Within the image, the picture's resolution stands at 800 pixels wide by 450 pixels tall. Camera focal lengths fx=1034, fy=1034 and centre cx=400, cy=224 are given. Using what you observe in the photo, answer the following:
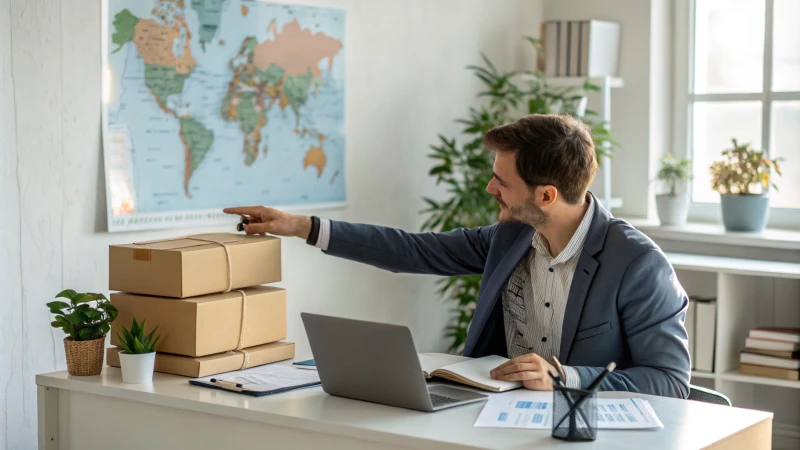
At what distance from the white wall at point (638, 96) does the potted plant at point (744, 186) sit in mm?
457

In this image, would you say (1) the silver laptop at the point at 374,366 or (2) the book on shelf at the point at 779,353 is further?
(2) the book on shelf at the point at 779,353

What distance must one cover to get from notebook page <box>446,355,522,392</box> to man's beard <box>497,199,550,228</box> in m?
0.35

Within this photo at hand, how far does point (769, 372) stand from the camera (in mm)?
3969

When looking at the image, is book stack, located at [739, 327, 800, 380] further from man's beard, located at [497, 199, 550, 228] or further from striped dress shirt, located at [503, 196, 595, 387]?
man's beard, located at [497, 199, 550, 228]

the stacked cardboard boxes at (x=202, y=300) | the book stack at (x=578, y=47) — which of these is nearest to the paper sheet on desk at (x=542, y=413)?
the stacked cardboard boxes at (x=202, y=300)

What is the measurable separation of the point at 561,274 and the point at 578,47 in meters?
2.16

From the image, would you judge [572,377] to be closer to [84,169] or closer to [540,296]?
[540,296]

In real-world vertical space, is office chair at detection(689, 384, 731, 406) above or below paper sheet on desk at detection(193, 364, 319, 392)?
below

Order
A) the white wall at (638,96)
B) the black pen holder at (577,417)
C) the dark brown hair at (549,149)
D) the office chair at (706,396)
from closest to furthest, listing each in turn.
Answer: the black pen holder at (577,417)
the office chair at (706,396)
the dark brown hair at (549,149)
the white wall at (638,96)

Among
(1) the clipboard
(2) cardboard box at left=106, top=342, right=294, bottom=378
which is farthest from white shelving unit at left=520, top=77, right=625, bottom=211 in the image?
(1) the clipboard

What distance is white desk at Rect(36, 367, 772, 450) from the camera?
1847 millimetres

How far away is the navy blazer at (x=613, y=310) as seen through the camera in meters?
2.32

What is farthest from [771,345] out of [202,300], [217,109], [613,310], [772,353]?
[202,300]

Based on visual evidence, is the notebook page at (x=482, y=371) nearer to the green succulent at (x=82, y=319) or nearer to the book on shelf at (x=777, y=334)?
the green succulent at (x=82, y=319)
